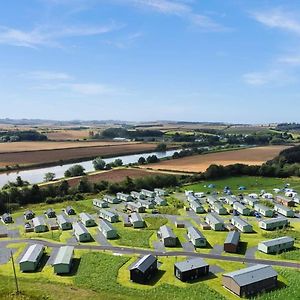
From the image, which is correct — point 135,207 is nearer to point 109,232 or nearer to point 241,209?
point 109,232

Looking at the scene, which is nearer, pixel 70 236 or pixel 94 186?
pixel 70 236

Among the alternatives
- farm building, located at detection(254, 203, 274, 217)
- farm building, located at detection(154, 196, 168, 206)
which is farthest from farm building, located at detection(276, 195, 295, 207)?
farm building, located at detection(154, 196, 168, 206)

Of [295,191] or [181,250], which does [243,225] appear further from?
[295,191]

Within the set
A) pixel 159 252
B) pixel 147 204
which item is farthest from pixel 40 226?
pixel 147 204

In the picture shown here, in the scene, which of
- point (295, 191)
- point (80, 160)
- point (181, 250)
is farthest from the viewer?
point (80, 160)

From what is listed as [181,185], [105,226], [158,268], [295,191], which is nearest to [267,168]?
[295,191]

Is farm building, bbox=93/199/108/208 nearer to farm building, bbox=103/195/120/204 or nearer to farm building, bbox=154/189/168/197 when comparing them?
farm building, bbox=103/195/120/204
